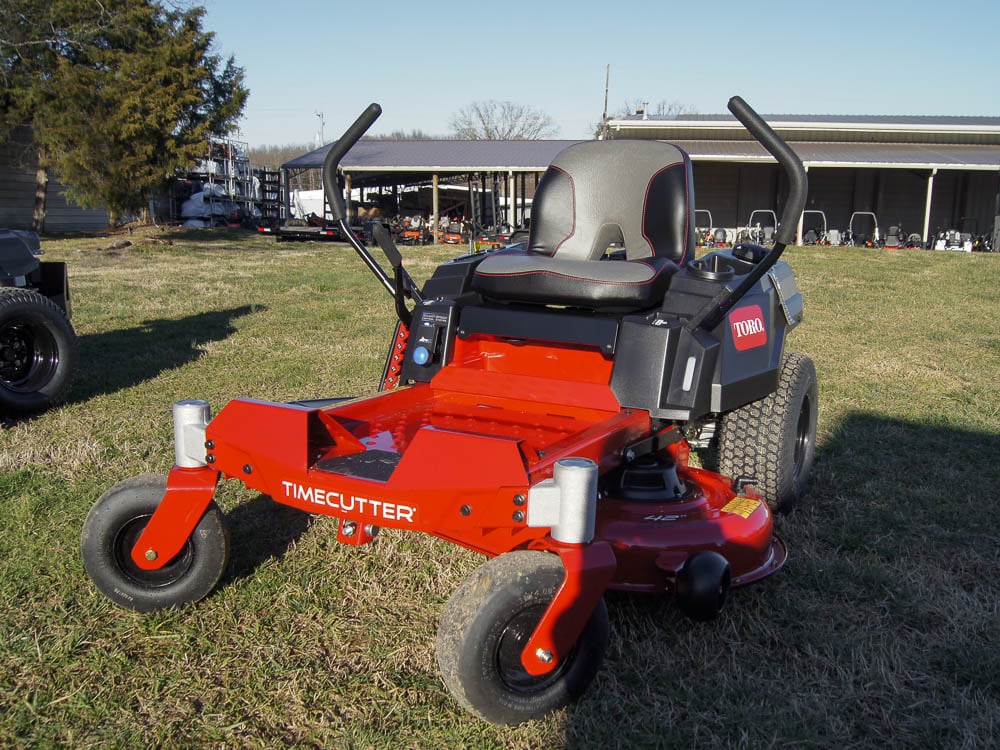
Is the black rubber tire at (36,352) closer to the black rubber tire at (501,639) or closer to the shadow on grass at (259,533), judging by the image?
the shadow on grass at (259,533)

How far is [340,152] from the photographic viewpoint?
3.49 metres

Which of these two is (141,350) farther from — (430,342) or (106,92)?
(106,92)

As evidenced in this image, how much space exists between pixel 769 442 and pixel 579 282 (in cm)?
107

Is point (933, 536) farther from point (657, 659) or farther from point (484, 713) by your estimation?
point (484, 713)

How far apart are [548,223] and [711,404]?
1226 mm

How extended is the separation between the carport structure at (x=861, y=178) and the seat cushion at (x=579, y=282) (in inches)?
824

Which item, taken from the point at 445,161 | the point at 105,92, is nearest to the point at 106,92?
the point at 105,92

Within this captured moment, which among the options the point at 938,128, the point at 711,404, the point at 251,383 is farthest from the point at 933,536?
the point at 938,128

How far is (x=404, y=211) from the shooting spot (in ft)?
96.1

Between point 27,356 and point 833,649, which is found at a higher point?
point 27,356

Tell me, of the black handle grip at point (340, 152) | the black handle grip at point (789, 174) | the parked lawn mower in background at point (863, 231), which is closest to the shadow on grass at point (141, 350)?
the black handle grip at point (340, 152)

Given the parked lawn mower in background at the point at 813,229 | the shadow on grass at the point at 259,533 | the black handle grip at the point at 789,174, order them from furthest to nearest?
the parked lawn mower in background at the point at 813,229, the shadow on grass at the point at 259,533, the black handle grip at the point at 789,174

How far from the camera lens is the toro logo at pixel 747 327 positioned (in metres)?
3.24

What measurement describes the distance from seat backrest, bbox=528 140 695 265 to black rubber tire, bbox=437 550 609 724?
1.92 meters
